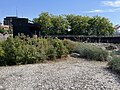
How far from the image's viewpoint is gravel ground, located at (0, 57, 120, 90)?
10.0 metres

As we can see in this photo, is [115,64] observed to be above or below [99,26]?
below

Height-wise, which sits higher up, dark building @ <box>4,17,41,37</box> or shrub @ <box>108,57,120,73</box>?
dark building @ <box>4,17,41,37</box>

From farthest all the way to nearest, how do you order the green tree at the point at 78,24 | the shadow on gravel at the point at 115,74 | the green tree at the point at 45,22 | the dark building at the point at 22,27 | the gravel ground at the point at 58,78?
the green tree at the point at 78,24
the green tree at the point at 45,22
the dark building at the point at 22,27
the shadow on gravel at the point at 115,74
the gravel ground at the point at 58,78

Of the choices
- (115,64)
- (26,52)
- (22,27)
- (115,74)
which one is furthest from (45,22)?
(115,74)

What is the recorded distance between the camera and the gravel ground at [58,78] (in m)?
10.0

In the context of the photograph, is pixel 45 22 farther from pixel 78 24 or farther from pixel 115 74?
pixel 115 74

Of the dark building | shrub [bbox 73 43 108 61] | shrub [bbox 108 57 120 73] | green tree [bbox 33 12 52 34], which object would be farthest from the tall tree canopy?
shrub [bbox 108 57 120 73]

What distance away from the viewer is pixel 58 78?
10.9 metres

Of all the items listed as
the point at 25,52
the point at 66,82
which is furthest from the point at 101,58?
the point at 66,82

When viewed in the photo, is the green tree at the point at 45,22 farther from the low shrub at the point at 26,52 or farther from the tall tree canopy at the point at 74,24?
the low shrub at the point at 26,52

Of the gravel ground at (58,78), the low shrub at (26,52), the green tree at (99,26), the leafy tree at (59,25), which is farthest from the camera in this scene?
the green tree at (99,26)

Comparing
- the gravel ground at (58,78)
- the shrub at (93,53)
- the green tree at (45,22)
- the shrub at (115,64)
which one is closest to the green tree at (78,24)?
the green tree at (45,22)

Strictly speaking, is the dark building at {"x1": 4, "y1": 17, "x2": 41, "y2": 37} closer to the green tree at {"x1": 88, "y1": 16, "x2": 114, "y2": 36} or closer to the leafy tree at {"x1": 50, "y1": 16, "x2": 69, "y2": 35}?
the leafy tree at {"x1": 50, "y1": 16, "x2": 69, "y2": 35}

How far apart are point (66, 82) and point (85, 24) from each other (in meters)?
63.5
